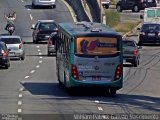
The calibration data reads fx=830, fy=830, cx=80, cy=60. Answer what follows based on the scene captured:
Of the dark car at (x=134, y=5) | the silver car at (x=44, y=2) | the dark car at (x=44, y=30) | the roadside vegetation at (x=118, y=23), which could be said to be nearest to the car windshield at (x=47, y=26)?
the dark car at (x=44, y=30)

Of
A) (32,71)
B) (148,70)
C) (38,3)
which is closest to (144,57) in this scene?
(148,70)

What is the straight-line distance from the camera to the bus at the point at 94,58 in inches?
1131

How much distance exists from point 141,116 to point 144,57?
27954mm

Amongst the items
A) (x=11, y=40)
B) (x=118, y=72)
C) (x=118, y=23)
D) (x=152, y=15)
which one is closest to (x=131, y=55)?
(x=11, y=40)

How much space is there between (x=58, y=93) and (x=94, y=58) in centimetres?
228

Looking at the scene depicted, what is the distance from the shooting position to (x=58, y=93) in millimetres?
30219

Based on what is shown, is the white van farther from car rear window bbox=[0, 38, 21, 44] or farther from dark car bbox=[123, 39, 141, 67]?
dark car bbox=[123, 39, 141, 67]

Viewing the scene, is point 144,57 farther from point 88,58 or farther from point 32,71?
point 88,58

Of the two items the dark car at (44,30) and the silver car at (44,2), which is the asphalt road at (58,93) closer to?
the dark car at (44,30)

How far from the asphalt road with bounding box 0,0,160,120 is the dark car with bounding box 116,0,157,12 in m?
33.0

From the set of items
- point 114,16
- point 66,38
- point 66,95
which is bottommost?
point 114,16

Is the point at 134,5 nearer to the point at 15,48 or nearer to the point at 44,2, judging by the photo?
the point at 44,2

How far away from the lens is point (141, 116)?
2253 centimetres

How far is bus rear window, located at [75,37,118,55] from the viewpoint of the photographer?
94.2 ft
